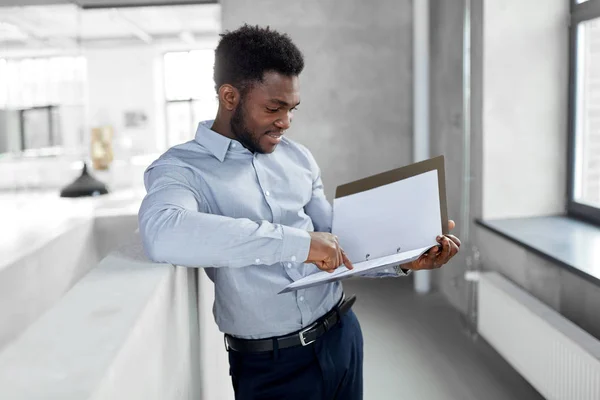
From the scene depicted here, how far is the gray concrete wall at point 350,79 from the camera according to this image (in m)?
4.55

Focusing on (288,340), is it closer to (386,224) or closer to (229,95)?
(386,224)

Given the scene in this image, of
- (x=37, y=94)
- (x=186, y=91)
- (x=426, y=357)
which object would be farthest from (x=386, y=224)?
(x=186, y=91)

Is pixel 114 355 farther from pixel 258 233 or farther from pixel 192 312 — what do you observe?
pixel 192 312

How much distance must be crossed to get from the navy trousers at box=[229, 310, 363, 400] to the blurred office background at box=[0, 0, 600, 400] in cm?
13

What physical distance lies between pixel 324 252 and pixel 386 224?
0.92 ft

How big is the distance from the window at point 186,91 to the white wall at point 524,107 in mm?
8992

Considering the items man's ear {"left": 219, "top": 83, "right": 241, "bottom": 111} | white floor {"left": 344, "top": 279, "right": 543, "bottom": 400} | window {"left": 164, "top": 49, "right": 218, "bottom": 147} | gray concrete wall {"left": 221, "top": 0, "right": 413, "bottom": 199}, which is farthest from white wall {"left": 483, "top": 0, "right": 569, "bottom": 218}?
window {"left": 164, "top": 49, "right": 218, "bottom": 147}

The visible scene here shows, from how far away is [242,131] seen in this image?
137 cm

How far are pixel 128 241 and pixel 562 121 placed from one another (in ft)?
8.31

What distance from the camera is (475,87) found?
132 inches

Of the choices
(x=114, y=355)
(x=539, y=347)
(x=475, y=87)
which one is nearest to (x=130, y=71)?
(x=475, y=87)

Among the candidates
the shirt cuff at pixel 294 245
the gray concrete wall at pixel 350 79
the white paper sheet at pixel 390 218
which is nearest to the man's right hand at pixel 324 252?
the shirt cuff at pixel 294 245

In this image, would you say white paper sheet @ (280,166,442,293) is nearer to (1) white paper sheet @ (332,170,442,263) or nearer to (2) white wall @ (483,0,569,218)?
(1) white paper sheet @ (332,170,442,263)

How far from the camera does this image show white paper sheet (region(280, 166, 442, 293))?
4.13 feet
